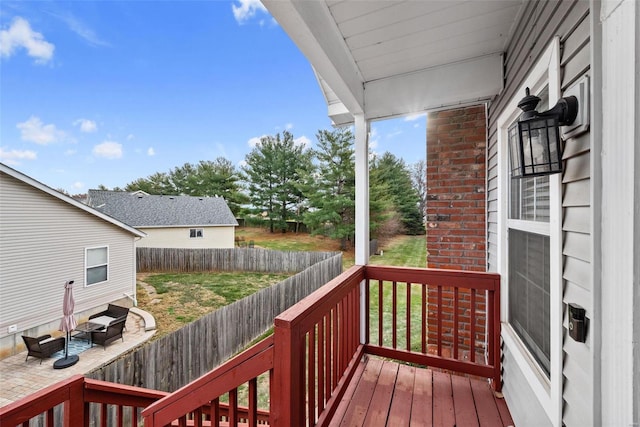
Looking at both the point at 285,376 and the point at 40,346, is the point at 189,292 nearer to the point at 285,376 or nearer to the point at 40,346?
the point at 40,346

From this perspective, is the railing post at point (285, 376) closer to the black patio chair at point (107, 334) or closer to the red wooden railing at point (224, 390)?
the red wooden railing at point (224, 390)

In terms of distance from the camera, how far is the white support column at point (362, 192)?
2.36 meters

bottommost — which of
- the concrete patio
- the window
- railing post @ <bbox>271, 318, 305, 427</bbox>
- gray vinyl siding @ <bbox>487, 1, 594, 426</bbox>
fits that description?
the concrete patio

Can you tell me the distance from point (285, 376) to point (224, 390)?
31 centimetres

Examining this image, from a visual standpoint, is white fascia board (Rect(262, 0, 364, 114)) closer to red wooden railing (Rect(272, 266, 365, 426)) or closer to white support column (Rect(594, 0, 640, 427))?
white support column (Rect(594, 0, 640, 427))

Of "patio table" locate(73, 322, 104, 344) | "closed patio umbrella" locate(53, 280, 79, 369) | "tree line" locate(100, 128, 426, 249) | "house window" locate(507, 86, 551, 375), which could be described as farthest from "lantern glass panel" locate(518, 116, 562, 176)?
"tree line" locate(100, 128, 426, 249)

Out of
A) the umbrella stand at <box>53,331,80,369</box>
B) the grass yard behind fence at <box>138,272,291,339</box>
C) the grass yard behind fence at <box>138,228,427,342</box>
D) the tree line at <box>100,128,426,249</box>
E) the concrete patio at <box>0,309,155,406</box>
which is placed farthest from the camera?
the tree line at <box>100,128,426,249</box>

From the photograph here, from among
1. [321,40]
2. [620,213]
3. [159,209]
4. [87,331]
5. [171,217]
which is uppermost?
[321,40]

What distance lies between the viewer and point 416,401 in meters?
1.83

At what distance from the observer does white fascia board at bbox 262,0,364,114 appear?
1216mm

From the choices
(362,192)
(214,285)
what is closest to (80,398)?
(362,192)

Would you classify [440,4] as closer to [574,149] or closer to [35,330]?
[574,149]

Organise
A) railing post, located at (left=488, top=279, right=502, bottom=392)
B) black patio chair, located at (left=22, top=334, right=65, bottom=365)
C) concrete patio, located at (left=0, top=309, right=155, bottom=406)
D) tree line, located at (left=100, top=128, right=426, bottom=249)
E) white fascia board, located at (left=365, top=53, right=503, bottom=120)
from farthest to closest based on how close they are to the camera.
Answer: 1. tree line, located at (left=100, top=128, right=426, bottom=249)
2. black patio chair, located at (left=22, top=334, right=65, bottom=365)
3. concrete patio, located at (left=0, top=309, right=155, bottom=406)
4. white fascia board, located at (left=365, top=53, right=503, bottom=120)
5. railing post, located at (left=488, top=279, right=502, bottom=392)

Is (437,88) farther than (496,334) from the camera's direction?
Yes
